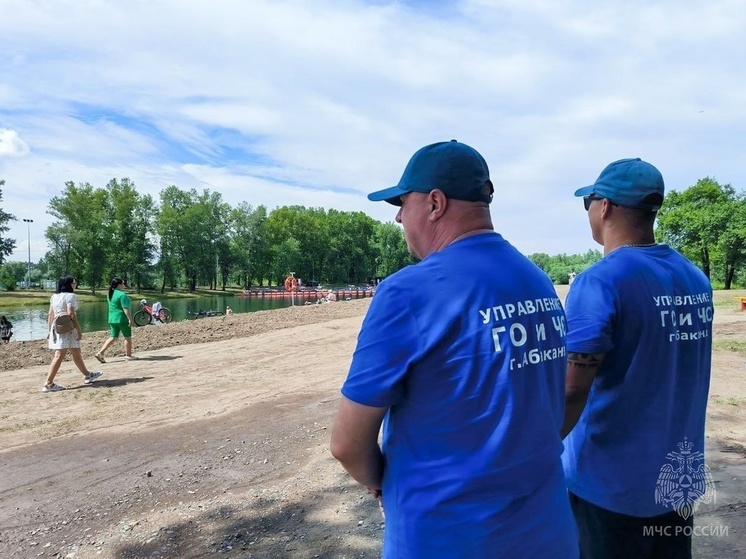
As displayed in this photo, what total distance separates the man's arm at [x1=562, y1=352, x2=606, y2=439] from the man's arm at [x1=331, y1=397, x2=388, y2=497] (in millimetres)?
759

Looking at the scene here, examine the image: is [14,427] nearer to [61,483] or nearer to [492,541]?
[61,483]

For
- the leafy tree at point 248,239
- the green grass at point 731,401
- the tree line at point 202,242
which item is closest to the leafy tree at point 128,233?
the tree line at point 202,242

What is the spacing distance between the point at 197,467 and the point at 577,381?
14.2ft

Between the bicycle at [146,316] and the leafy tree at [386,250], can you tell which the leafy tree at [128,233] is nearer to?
the leafy tree at [386,250]

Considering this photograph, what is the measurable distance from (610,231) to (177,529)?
3.52 metres

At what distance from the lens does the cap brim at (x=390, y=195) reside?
167cm

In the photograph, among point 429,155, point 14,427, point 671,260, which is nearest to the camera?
point 429,155

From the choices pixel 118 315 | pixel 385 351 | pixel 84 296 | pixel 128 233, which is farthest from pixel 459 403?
pixel 128 233

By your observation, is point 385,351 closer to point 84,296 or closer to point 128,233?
point 84,296

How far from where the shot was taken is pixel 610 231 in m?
2.21

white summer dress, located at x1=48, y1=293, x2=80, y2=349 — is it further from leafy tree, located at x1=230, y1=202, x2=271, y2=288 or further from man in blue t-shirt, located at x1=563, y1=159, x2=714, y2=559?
leafy tree, located at x1=230, y1=202, x2=271, y2=288

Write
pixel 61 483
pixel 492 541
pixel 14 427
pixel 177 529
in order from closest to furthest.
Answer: pixel 492 541, pixel 177 529, pixel 61 483, pixel 14 427

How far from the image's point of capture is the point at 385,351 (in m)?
1.38

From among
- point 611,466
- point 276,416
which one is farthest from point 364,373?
point 276,416
